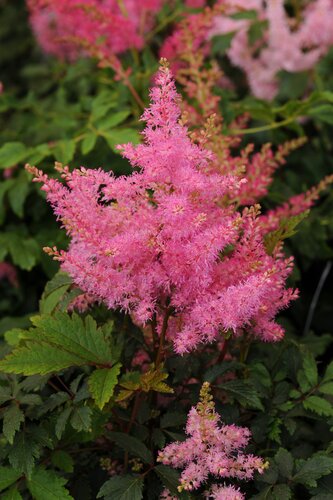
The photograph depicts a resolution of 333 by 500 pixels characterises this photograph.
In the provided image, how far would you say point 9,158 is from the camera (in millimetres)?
1929

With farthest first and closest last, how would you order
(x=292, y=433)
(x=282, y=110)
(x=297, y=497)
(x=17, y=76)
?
(x=17, y=76)
(x=282, y=110)
(x=297, y=497)
(x=292, y=433)

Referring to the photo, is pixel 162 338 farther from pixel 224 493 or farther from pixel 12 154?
pixel 12 154

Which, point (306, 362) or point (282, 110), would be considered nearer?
point (306, 362)

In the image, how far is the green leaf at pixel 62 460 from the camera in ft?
4.13

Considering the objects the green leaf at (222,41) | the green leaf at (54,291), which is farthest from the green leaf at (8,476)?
the green leaf at (222,41)

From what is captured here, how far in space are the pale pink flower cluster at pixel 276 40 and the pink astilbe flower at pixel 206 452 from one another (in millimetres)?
1815

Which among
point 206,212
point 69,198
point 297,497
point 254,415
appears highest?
point 69,198

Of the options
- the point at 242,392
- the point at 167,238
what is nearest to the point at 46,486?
the point at 242,392

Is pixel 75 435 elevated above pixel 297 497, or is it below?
above

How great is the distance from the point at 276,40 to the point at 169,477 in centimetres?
192

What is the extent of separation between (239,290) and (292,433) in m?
0.36

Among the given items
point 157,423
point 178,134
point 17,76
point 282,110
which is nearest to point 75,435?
point 157,423

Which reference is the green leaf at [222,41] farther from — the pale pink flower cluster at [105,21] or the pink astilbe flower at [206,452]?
the pink astilbe flower at [206,452]

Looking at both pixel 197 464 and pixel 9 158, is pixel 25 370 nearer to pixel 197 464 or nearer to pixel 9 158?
pixel 197 464
